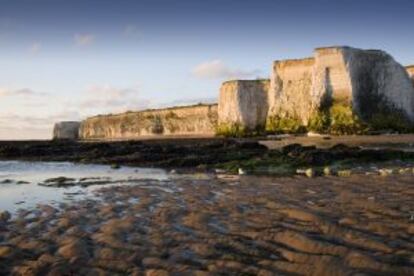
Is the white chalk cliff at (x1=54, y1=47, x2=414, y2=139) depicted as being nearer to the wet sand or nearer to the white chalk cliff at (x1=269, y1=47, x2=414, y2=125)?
the white chalk cliff at (x1=269, y1=47, x2=414, y2=125)

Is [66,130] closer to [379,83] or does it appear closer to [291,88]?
[291,88]

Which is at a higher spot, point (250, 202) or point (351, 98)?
point (351, 98)

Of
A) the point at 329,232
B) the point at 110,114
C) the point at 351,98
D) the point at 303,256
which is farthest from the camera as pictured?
the point at 110,114

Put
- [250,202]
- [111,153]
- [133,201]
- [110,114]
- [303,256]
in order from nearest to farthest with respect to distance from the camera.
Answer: [303,256]
[250,202]
[133,201]
[111,153]
[110,114]

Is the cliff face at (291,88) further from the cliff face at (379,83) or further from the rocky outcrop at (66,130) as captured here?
the rocky outcrop at (66,130)

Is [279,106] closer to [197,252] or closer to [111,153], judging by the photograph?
[111,153]

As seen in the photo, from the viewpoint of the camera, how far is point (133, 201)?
1199 cm

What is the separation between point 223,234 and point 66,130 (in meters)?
143

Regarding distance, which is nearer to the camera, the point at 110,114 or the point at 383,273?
the point at 383,273

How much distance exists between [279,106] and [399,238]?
68477 mm

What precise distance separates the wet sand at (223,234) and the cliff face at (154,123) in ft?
286

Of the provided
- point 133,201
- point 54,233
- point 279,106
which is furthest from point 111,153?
point 279,106

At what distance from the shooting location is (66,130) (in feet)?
481

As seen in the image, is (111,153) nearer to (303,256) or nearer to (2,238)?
(2,238)
